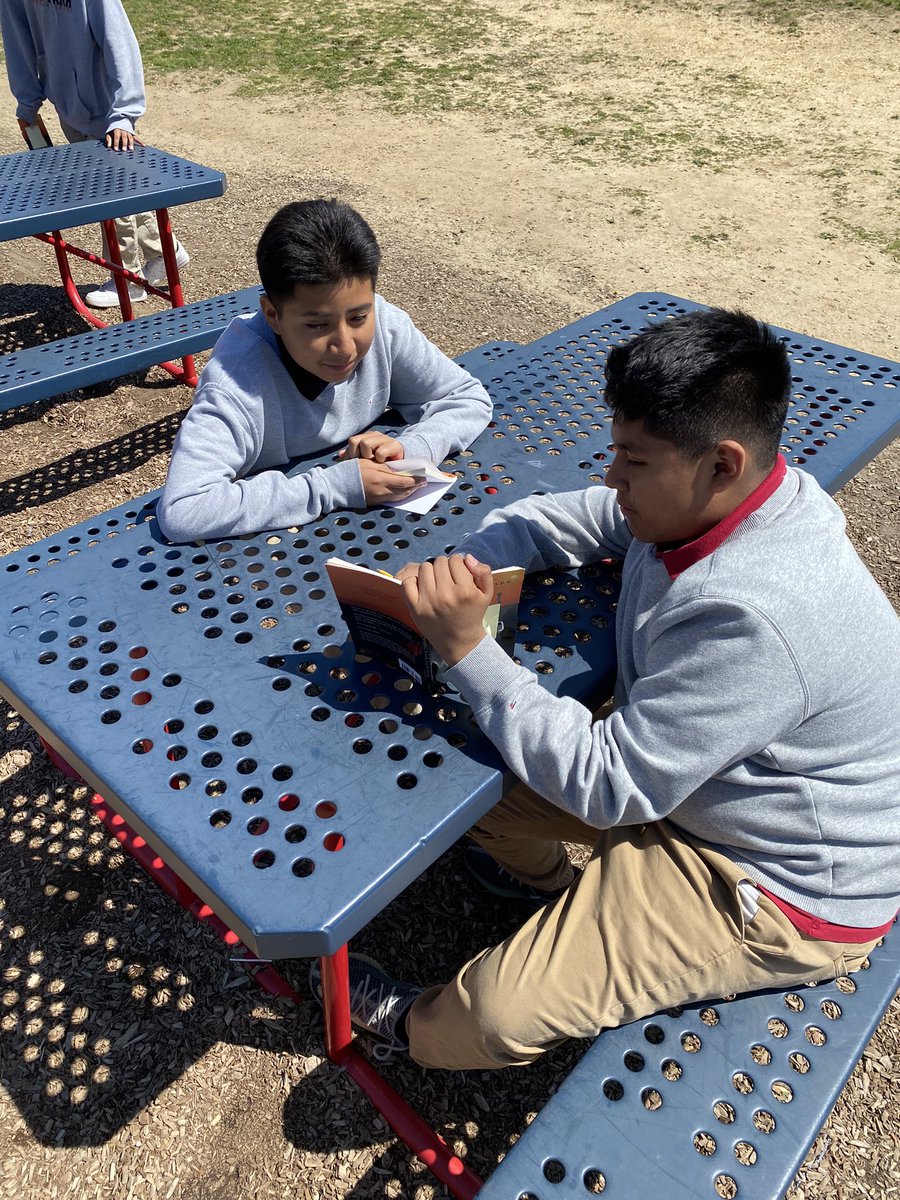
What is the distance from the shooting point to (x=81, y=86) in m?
4.75

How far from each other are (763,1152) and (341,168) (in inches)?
312

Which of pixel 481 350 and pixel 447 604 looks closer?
pixel 447 604

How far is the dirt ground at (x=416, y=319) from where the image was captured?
76.8 inches

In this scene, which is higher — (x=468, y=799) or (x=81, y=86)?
(x=81, y=86)

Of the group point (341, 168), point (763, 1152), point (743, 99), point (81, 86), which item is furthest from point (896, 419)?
point (743, 99)

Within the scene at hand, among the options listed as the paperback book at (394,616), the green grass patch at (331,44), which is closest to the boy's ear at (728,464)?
the paperback book at (394,616)

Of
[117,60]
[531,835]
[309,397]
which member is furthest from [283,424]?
[117,60]

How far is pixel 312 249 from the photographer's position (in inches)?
78.2

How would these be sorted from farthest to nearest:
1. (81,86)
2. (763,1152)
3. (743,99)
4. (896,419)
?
(743,99), (81,86), (896,419), (763,1152)

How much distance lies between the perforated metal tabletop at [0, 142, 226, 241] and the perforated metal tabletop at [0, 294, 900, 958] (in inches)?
84.1

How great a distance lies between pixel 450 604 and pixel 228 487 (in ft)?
2.49

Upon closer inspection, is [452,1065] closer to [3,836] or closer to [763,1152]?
[763,1152]

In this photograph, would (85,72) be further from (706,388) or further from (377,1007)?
(377,1007)

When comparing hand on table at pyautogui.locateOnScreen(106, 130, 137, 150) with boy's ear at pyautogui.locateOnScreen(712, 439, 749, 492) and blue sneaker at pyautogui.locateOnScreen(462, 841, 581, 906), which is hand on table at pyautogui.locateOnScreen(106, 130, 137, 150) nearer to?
blue sneaker at pyautogui.locateOnScreen(462, 841, 581, 906)
